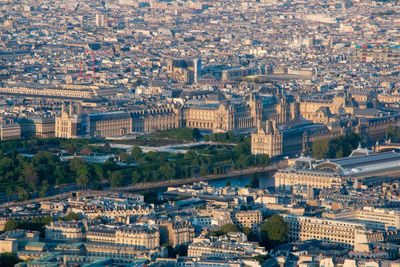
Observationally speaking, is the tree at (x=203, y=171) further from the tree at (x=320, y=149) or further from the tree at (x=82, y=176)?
the tree at (x=320, y=149)

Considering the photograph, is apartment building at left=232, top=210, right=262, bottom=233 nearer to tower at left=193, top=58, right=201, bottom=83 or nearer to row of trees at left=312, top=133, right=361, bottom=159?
row of trees at left=312, top=133, right=361, bottom=159

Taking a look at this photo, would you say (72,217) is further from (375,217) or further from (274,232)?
(375,217)

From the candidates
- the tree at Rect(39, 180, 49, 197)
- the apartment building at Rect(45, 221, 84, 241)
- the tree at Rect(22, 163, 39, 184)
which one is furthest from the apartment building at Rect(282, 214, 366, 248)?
the tree at Rect(22, 163, 39, 184)

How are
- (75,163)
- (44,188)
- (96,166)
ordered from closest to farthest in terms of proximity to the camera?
(44,188) → (96,166) → (75,163)

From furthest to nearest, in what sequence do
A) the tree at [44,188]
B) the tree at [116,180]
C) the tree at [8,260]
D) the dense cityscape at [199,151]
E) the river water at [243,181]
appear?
the river water at [243,181], the tree at [116,180], the tree at [44,188], the dense cityscape at [199,151], the tree at [8,260]

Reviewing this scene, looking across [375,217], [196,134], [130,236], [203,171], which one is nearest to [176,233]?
[130,236]

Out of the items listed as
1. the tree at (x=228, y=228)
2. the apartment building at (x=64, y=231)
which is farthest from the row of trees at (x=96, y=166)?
the tree at (x=228, y=228)
